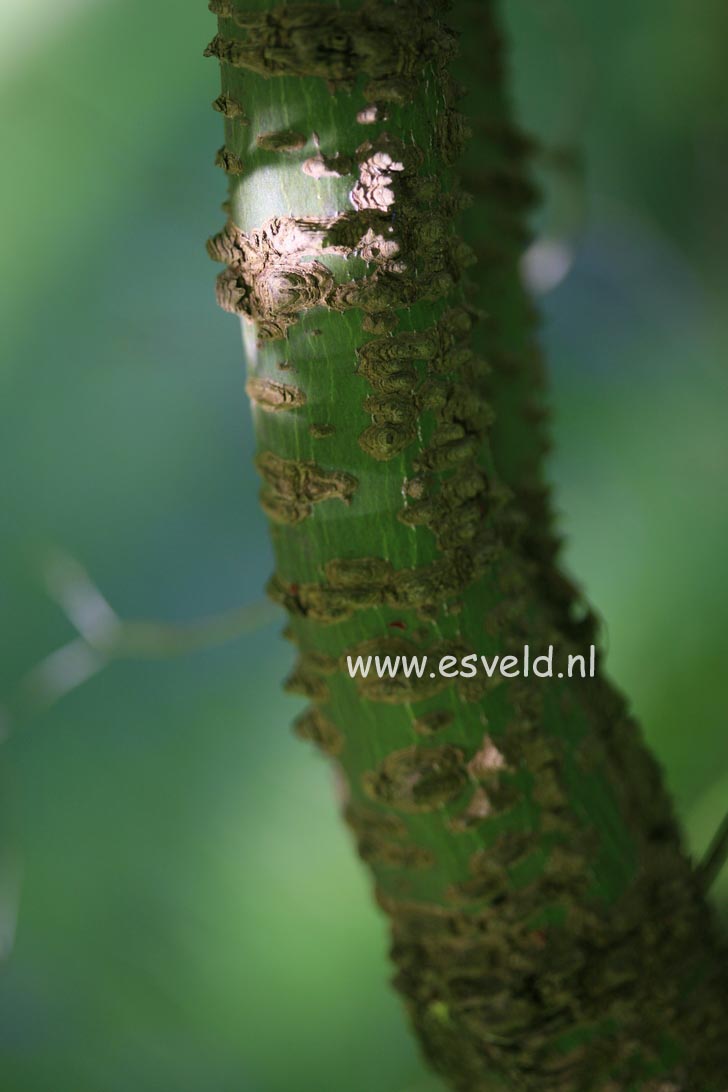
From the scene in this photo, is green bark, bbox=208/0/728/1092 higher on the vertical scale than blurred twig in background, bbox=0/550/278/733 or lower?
lower

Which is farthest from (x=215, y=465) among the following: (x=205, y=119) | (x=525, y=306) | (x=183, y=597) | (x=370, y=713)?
(x=370, y=713)

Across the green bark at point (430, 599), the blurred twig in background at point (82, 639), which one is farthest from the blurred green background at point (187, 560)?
the green bark at point (430, 599)

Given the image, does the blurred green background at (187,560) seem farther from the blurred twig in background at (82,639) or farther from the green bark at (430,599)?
the green bark at (430,599)

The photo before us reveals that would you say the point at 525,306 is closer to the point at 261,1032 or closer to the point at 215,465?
the point at 215,465

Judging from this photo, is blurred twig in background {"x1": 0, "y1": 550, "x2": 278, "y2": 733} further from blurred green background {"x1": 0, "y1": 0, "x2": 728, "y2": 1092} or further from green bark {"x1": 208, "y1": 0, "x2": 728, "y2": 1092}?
green bark {"x1": 208, "y1": 0, "x2": 728, "y2": 1092}

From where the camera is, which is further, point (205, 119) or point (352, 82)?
point (205, 119)

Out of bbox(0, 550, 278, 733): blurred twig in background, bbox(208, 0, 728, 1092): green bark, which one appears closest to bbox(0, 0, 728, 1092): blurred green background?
bbox(0, 550, 278, 733): blurred twig in background

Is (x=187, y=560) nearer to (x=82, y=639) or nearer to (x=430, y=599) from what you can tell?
(x=82, y=639)
